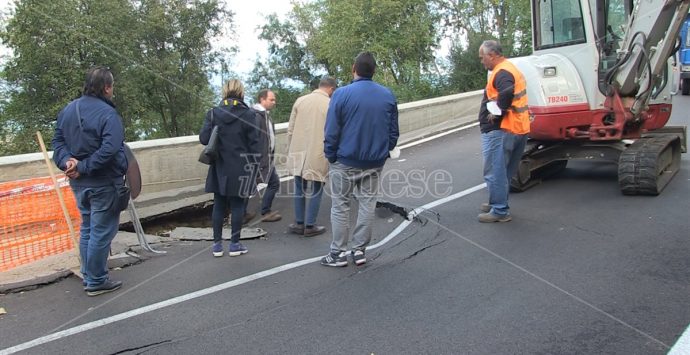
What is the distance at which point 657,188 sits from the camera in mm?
6543

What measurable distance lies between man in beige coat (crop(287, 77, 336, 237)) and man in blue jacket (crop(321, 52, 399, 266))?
4.35ft

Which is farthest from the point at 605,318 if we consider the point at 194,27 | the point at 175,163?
the point at 194,27

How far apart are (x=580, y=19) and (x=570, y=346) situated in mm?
5132

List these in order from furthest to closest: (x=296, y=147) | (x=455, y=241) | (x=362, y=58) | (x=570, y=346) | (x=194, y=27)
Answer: (x=194, y=27), (x=296, y=147), (x=455, y=241), (x=362, y=58), (x=570, y=346)

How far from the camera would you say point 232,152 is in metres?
5.40

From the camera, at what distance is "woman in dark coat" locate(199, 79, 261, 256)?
540 cm

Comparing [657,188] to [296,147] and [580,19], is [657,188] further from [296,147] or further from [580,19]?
[296,147]

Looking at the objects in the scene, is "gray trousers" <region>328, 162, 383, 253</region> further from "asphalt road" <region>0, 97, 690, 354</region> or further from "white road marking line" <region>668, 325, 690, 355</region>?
"white road marking line" <region>668, 325, 690, 355</region>

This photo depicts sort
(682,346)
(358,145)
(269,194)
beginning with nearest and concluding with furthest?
(682,346) → (358,145) → (269,194)

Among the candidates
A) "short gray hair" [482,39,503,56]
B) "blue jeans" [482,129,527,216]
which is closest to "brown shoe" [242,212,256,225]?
"blue jeans" [482,129,527,216]

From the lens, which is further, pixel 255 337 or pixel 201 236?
pixel 201 236

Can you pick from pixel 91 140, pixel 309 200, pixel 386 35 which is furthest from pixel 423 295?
pixel 386 35

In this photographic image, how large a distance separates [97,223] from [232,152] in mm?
1415

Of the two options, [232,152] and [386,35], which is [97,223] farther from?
[386,35]
